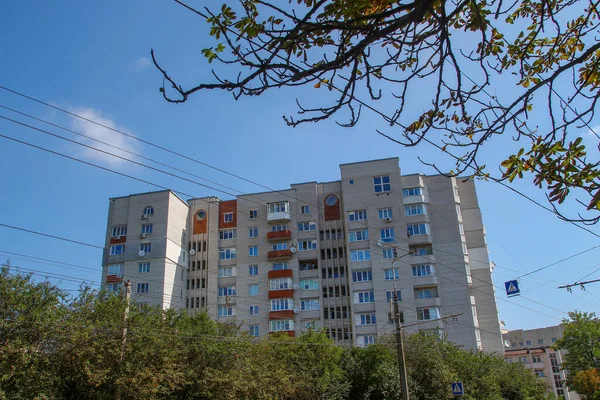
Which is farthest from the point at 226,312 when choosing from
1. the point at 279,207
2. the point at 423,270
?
the point at 423,270

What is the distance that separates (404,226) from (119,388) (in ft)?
116

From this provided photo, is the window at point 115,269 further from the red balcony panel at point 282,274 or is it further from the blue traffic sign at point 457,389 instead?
the blue traffic sign at point 457,389

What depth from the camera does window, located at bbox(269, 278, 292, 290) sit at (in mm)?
51688

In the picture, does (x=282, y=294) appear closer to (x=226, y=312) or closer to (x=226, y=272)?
(x=226, y=312)

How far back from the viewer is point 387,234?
50625 mm

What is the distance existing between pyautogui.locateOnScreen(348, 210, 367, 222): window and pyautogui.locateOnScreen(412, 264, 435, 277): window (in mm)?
7056

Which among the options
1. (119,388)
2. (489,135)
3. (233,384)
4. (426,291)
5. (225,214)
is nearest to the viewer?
(489,135)

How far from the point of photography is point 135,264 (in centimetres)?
5159

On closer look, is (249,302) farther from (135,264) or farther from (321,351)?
(321,351)

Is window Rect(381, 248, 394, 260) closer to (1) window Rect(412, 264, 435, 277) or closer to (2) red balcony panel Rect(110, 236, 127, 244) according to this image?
(1) window Rect(412, 264, 435, 277)

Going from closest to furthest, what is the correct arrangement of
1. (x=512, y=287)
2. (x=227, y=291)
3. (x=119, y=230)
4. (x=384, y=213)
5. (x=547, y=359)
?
(x=512, y=287) < (x=384, y=213) < (x=227, y=291) < (x=119, y=230) < (x=547, y=359)

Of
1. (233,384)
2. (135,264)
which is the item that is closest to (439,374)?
(233,384)

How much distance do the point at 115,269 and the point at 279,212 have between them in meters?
17.2

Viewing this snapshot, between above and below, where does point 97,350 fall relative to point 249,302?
below
